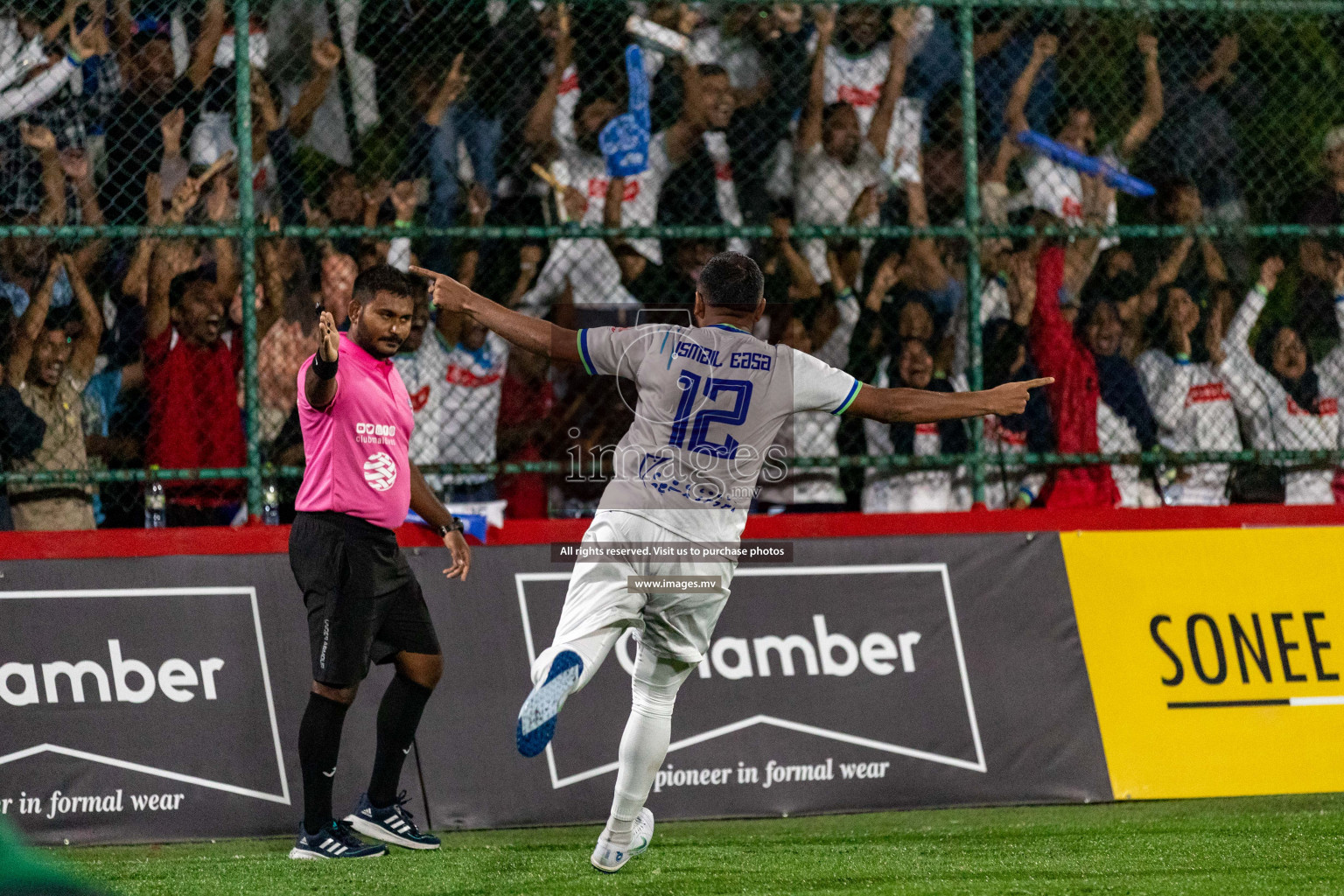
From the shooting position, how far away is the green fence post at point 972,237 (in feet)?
25.5

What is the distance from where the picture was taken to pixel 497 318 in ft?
17.4

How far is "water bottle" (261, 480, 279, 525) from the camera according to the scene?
728 cm

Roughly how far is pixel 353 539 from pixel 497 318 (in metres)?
1.38

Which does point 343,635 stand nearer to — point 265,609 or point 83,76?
point 265,609


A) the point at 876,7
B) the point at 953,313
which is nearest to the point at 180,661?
the point at 953,313

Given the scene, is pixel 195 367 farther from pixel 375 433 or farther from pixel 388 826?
pixel 388 826

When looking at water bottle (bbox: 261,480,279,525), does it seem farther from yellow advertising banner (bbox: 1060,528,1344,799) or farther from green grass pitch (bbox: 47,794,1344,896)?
yellow advertising banner (bbox: 1060,528,1344,799)

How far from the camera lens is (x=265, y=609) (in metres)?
6.95

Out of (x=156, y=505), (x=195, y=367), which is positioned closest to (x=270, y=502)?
(x=156, y=505)

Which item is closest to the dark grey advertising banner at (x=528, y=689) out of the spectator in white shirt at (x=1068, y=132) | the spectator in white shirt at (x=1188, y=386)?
the spectator in white shirt at (x=1188, y=386)

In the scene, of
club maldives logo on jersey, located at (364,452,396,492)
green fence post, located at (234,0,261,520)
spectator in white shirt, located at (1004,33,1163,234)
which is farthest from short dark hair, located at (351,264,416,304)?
spectator in white shirt, located at (1004,33,1163,234)

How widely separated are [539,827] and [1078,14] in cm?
498

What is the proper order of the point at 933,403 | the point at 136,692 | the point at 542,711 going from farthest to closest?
the point at 136,692 → the point at 933,403 → the point at 542,711

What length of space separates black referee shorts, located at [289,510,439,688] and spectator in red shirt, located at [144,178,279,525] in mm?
1180
